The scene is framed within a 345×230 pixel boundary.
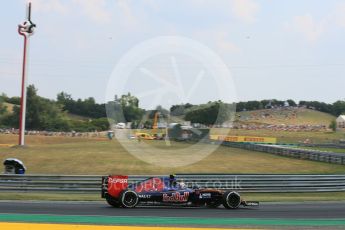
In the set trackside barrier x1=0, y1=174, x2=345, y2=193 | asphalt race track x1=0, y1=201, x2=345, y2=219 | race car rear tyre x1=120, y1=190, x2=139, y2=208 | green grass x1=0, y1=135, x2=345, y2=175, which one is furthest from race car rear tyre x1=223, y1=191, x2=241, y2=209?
green grass x1=0, y1=135, x2=345, y2=175

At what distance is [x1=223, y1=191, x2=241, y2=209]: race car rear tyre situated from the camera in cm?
1645

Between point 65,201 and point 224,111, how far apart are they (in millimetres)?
6659

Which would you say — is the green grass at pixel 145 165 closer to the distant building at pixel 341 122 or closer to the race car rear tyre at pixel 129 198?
the race car rear tyre at pixel 129 198

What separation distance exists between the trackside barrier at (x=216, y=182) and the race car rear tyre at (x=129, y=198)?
5513 millimetres

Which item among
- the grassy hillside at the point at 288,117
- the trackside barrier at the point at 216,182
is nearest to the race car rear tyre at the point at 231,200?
the trackside barrier at the point at 216,182

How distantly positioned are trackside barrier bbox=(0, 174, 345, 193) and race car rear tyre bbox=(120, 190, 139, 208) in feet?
18.1

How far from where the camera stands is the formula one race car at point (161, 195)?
16.3 metres

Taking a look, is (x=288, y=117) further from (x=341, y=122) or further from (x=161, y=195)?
(x=161, y=195)

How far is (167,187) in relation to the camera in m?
16.7

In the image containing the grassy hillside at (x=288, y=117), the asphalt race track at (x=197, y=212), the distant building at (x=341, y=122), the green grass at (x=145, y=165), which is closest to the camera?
the asphalt race track at (x=197, y=212)

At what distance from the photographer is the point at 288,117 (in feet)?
438

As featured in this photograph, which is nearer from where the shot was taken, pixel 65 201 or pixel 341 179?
pixel 65 201

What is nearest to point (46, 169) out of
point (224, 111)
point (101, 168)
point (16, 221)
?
point (101, 168)

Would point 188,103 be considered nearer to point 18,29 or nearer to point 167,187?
point 167,187
